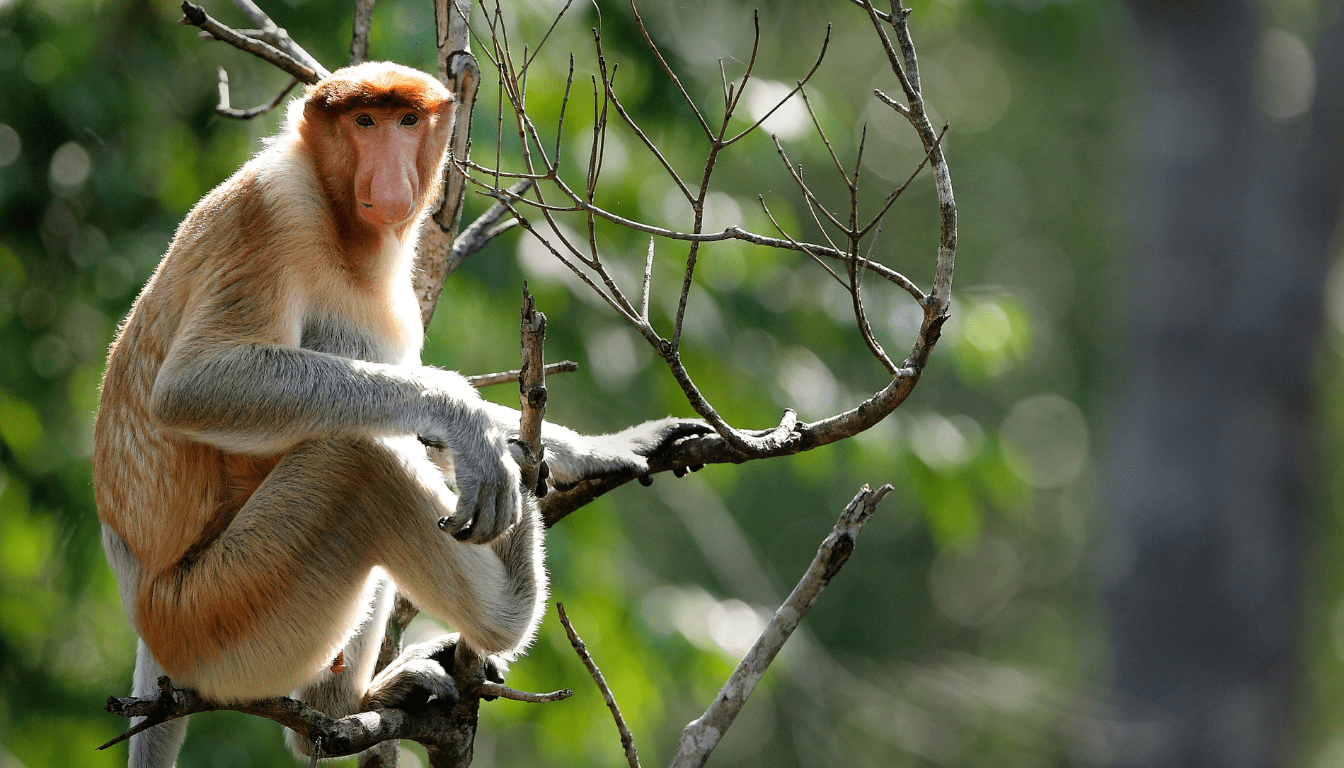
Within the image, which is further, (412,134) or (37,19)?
(37,19)

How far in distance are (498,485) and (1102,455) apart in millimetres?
14894

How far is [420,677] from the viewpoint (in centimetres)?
239

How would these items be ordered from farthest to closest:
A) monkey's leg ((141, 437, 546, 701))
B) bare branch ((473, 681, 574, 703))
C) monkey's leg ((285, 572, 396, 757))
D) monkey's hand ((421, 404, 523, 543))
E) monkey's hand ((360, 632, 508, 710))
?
1. monkey's leg ((285, 572, 396, 757))
2. monkey's hand ((360, 632, 508, 710))
3. monkey's leg ((141, 437, 546, 701))
4. monkey's hand ((421, 404, 523, 543))
5. bare branch ((473, 681, 574, 703))

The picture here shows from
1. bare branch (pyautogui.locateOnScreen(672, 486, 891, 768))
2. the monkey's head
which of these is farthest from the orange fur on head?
bare branch (pyautogui.locateOnScreen(672, 486, 891, 768))

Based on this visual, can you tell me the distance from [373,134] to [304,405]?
22.6 inches

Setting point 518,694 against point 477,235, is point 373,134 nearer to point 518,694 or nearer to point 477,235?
point 477,235

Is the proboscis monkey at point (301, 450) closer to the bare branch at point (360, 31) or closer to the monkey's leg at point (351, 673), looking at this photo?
the monkey's leg at point (351, 673)

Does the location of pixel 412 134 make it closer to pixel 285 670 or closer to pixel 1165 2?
pixel 285 670

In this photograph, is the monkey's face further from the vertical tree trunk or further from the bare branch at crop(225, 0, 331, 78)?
the vertical tree trunk

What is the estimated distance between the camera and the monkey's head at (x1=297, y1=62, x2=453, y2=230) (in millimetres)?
2291

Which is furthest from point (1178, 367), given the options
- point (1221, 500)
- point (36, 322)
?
point (36, 322)

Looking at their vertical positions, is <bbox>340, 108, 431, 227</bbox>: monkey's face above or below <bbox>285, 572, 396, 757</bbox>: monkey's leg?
above

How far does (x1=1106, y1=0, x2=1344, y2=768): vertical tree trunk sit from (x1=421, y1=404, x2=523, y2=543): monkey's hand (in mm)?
Answer: 6630

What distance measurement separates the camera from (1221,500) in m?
7.97
